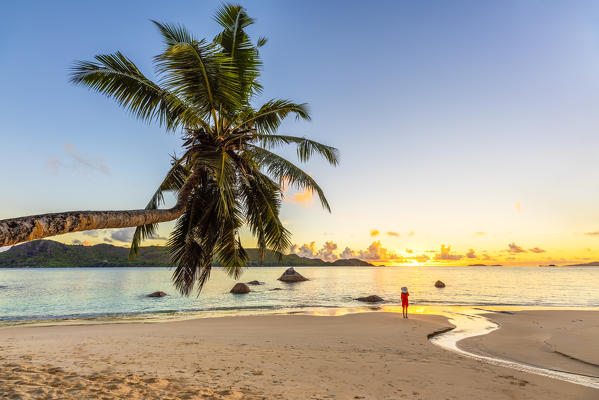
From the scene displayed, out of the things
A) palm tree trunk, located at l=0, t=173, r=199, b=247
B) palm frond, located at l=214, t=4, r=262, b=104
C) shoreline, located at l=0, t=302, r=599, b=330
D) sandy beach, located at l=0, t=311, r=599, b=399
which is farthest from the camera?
shoreline, located at l=0, t=302, r=599, b=330

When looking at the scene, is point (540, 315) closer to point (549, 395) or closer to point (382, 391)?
point (549, 395)

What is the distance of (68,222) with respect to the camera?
17.2 ft

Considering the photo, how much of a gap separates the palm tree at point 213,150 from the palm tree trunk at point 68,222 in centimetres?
2

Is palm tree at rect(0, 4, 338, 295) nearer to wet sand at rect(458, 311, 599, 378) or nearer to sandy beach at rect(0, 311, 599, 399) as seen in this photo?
sandy beach at rect(0, 311, 599, 399)

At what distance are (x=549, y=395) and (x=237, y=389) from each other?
258 inches

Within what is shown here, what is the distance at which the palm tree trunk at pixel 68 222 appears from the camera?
4.36m

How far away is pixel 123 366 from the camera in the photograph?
8281mm

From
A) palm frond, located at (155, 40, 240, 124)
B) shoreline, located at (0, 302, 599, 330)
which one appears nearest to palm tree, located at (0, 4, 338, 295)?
palm frond, located at (155, 40, 240, 124)

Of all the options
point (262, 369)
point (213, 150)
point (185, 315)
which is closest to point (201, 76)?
point (213, 150)

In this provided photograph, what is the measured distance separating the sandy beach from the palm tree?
9.03 feet

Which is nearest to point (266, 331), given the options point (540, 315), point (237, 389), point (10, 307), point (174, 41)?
point (237, 389)

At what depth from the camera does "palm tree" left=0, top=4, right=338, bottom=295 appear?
802cm

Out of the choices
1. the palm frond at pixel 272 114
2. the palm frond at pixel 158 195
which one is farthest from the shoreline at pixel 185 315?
the palm frond at pixel 272 114

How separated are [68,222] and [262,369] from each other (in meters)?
5.48
